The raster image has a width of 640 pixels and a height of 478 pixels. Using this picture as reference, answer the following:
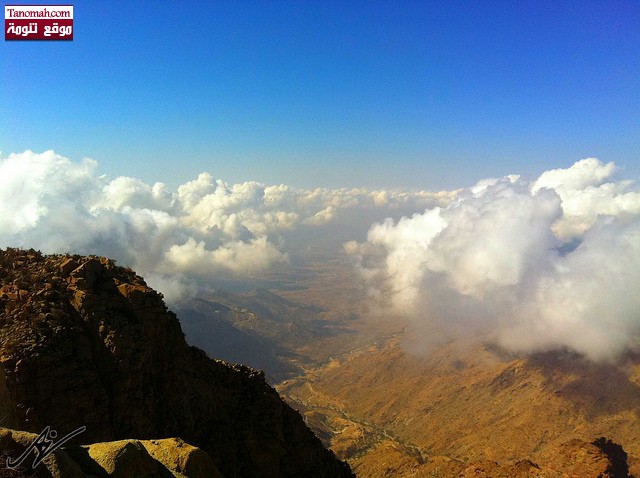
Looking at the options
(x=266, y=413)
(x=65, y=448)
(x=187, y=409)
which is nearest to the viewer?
(x=65, y=448)

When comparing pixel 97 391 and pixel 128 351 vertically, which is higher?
pixel 128 351

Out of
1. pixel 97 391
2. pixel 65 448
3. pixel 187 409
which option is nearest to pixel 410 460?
pixel 187 409

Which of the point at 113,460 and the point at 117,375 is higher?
the point at 113,460

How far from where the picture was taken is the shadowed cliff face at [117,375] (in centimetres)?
2795

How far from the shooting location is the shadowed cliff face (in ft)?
91.7

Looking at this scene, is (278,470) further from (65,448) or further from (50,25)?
(50,25)

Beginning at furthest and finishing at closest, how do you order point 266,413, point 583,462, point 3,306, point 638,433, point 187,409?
point 638,433 → point 583,462 → point 266,413 → point 187,409 → point 3,306

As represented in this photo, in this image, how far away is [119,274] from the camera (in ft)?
133

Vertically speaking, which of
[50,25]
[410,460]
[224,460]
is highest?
[50,25]

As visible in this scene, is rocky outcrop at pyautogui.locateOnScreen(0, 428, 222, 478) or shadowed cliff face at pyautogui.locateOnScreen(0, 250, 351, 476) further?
shadowed cliff face at pyautogui.locateOnScreen(0, 250, 351, 476)

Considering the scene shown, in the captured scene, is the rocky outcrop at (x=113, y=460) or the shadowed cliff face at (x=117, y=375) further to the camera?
the shadowed cliff face at (x=117, y=375)

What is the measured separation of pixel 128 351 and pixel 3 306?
1002 cm

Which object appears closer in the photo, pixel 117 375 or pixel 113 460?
pixel 113 460

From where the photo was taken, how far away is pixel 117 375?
106ft
